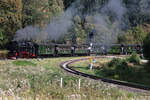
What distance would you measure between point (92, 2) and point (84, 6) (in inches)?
107

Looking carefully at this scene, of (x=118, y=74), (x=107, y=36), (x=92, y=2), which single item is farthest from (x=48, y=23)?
(x=118, y=74)

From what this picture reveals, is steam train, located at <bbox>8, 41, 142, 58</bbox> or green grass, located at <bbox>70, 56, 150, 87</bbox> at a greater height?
steam train, located at <bbox>8, 41, 142, 58</bbox>

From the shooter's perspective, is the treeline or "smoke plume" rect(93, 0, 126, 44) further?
"smoke plume" rect(93, 0, 126, 44)

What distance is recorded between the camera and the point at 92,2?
41.0m

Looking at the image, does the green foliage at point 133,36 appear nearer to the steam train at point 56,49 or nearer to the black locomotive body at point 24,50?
the steam train at point 56,49

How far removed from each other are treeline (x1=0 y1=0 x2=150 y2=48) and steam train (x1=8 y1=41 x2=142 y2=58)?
5.60 metres

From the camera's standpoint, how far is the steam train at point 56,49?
29438mm

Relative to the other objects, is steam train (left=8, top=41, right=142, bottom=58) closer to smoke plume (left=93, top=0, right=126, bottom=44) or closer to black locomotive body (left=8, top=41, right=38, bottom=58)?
black locomotive body (left=8, top=41, right=38, bottom=58)

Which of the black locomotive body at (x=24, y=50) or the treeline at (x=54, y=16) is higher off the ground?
the treeline at (x=54, y=16)

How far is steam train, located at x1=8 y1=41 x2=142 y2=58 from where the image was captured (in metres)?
29.4

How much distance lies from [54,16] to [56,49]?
11843 mm

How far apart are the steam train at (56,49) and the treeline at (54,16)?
5.60m

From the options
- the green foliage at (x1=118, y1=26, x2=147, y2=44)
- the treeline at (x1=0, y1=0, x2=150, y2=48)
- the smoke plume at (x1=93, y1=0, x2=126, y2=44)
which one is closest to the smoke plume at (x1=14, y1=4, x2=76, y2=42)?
the treeline at (x1=0, y1=0, x2=150, y2=48)

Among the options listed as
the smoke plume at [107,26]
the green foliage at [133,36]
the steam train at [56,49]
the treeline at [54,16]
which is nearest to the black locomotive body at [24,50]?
the steam train at [56,49]
